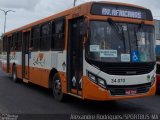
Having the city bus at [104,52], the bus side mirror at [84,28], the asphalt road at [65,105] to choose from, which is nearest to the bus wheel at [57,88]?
the city bus at [104,52]

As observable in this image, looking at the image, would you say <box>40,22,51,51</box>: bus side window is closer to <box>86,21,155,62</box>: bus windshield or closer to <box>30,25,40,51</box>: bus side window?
<box>30,25,40,51</box>: bus side window

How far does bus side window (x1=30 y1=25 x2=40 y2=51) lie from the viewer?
49.0 feet

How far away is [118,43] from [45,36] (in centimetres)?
447

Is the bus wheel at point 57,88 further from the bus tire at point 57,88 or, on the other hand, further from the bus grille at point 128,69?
the bus grille at point 128,69

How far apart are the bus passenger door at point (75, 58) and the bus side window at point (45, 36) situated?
2201mm

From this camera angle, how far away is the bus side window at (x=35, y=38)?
1495cm

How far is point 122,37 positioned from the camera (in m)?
10.2

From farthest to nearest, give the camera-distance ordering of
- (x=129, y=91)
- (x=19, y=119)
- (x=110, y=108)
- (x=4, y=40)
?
1. (x=4, y=40)
2. (x=110, y=108)
3. (x=129, y=91)
4. (x=19, y=119)

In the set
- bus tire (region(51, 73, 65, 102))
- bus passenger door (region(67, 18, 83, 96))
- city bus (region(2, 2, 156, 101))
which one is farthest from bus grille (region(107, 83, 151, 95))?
bus tire (region(51, 73, 65, 102))

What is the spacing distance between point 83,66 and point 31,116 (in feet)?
6.62

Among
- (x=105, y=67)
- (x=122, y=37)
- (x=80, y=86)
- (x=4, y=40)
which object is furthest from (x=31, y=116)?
(x=4, y=40)

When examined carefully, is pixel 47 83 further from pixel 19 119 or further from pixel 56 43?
pixel 19 119

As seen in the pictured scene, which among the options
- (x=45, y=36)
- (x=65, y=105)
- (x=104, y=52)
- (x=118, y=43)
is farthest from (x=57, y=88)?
(x=118, y=43)

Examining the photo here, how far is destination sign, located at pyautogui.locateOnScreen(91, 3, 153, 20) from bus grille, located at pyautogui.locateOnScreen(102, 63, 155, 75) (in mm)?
1498
